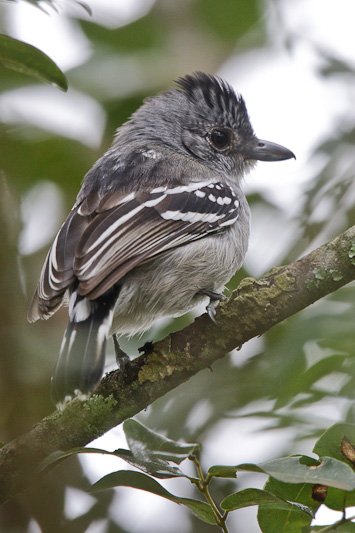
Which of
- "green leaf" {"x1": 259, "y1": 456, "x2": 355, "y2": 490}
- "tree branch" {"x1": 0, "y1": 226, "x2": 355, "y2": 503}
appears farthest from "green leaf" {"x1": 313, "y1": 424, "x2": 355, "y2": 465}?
"tree branch" {"x1": 0, "y1": 226, "x2": 355, "y2": 503}

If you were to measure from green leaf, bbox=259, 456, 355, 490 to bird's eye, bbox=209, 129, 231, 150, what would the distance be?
3.24 meters

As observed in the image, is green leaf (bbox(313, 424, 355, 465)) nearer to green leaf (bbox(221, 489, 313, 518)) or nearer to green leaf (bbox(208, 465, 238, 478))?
green leaf (bbox(221, 489, 313, 518))

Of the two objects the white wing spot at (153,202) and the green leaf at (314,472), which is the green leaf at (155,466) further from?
the white wing spot at (153,202)

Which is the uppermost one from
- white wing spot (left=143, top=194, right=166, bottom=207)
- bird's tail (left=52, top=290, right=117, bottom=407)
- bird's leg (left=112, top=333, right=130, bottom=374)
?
white wing spot (left=143, top=194, right=166, bottom=207)

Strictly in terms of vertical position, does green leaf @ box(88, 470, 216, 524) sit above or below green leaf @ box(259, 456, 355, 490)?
above

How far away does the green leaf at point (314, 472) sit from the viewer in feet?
6.05

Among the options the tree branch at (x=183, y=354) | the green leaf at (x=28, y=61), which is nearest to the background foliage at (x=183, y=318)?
the tree branch at (x=183, y=354)

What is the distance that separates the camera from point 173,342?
10.1 feet

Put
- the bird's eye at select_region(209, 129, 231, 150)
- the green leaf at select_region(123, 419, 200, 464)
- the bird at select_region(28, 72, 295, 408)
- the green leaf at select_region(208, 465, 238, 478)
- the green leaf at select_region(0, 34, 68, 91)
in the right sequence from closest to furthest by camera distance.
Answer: the green leaf at select_region(208, 465, 238, 478) < the green leaf at select_region(123, 419, 200, 464) < the green leaf at select_region(0, 34, 68, 91) < the bird at select_region(28, 72, 295, 408) < the bird's eye at select_region(209, 129, 231, 150)

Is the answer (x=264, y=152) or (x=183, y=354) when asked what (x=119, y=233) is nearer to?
(x=183, y=354)

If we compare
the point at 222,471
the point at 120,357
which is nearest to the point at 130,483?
the point at 222,471

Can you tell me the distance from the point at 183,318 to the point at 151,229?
96 cm

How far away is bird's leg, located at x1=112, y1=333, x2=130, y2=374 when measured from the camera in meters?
3.23

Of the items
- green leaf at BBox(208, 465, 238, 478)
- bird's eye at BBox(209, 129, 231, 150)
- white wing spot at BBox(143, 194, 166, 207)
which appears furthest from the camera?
bird's eye at BBox(209, 129, 231, 150)
